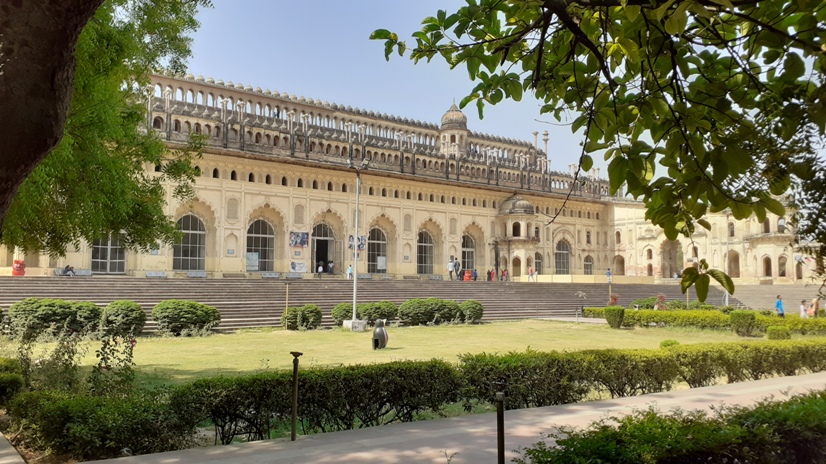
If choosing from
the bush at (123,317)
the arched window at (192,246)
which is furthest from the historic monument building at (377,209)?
the bush at (123,317)

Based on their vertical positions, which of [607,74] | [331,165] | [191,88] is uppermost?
[191,88]

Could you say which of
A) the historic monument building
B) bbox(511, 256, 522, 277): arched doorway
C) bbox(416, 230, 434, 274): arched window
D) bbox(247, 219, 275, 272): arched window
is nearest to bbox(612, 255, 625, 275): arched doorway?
the historic monument building

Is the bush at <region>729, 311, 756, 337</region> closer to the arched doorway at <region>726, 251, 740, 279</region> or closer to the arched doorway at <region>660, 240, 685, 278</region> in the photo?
the arched doorway at <region>660, 240, 685, 278</region>

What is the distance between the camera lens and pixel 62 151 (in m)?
5.59

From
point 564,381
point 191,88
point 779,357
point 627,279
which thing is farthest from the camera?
point 627,279

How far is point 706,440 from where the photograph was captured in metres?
3.75

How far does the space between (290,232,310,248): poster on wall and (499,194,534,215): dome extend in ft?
46.9

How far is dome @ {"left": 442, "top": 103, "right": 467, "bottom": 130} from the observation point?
44656mm

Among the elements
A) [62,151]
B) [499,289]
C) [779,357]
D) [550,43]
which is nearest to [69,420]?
[62,151]

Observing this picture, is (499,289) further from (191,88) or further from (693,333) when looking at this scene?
(191,88)

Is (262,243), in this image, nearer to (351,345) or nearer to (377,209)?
(377,209)

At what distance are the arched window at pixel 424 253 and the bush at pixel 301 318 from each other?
19.5 metres

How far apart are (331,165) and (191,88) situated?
8.34m

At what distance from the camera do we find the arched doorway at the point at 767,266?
42.3 metres
